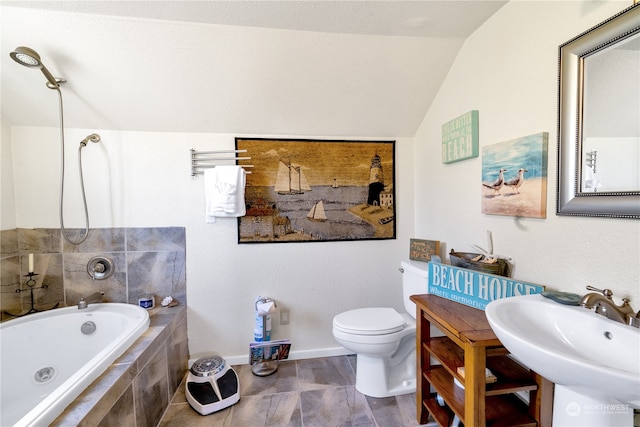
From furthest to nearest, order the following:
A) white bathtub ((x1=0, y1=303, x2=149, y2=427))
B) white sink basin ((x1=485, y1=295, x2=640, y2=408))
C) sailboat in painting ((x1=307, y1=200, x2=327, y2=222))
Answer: sailboat in painting ((x1=307, y1=200, x2=327, y2=222))
white bathtub ((x1=0, y1=303, x2=149, y2=427))
white sink basin ((x1=485, y1=295, x2=640, y2=408))

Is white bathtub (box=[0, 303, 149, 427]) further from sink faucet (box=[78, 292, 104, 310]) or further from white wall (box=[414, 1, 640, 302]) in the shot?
white wall (box=[414, 1, 640, 302])

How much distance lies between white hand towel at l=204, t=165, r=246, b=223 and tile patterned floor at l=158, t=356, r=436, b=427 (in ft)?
3.94

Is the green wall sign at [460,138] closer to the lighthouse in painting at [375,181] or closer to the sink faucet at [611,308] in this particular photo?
the lighthouse in painting at [375,181]

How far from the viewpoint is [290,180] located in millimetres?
2014

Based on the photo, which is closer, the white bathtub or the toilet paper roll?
the white bathtub

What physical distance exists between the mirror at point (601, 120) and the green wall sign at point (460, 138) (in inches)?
17.6

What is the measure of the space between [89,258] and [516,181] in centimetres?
272

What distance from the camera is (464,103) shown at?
1568 millimetres

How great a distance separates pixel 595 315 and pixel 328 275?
152cm

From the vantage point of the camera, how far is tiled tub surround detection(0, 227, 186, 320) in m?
1.82

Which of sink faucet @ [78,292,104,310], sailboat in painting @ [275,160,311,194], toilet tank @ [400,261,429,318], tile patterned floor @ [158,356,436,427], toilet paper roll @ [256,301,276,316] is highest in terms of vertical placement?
sailboat in painting @ [275,160,311,194]

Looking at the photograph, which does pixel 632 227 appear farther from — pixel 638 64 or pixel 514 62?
pixel 514 62

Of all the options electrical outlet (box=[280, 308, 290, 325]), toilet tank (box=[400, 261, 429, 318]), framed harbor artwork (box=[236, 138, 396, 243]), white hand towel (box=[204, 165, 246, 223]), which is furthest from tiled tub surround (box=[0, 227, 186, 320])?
toilet tank (box=[400, 261, 429, 318])

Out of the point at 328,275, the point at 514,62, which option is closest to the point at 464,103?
the point at 514,62
